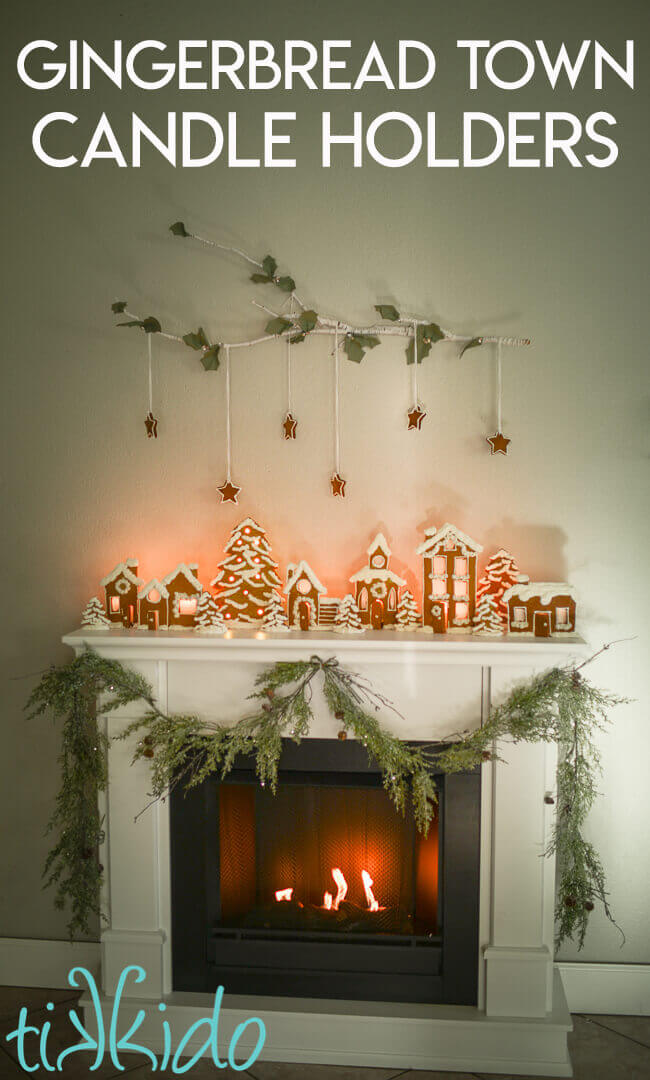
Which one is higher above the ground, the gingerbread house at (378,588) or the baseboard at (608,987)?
the gingerbread house at (378,588)

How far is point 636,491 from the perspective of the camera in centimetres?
238

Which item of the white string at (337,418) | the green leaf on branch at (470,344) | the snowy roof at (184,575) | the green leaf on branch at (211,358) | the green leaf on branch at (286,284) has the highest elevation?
the green leaf on branch at (286,284)

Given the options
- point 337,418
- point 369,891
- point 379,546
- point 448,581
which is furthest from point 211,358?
point 369,891

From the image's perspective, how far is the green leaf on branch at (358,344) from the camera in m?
2.37

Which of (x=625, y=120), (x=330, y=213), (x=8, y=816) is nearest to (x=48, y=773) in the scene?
(x=8, y=816)

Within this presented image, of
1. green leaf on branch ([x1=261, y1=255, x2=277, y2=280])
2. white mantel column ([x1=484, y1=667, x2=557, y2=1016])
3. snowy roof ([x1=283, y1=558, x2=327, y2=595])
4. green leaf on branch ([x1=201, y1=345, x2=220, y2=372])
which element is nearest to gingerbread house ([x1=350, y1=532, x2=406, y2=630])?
snowy roof ([x1=283, y1=558, x2=327, y2=595])

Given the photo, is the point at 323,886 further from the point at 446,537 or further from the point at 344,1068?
the point at 446,537

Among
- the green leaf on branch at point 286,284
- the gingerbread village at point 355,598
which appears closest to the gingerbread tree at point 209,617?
the gingerbread village at point 355,598

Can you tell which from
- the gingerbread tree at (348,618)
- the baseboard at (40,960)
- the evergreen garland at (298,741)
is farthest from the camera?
the baseboard at (40,960)

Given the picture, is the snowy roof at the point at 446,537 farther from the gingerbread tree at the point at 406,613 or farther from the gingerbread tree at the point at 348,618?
the gingerbread tree at the point at 348,618

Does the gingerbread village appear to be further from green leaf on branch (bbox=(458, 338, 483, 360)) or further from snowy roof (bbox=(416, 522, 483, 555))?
green leaf on branch (bbox=(458, 338, 483, 360))

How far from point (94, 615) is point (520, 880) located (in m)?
1.40

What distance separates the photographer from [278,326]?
2.36 metres

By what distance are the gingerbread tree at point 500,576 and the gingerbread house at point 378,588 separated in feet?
0.80
